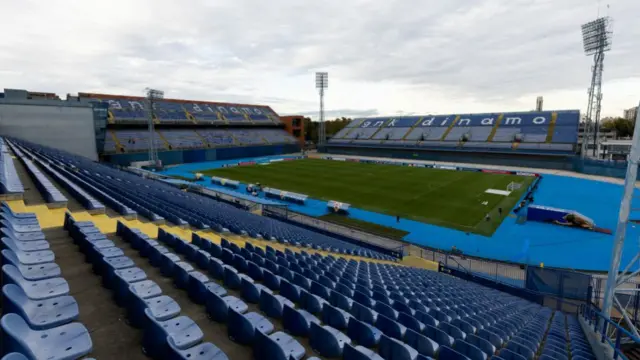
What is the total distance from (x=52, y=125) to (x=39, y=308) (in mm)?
47242

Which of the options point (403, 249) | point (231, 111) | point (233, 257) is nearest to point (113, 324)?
point (233, 257)

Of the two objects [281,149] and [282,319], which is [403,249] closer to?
[282,319]

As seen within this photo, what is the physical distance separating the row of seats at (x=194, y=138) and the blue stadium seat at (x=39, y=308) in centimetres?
5477

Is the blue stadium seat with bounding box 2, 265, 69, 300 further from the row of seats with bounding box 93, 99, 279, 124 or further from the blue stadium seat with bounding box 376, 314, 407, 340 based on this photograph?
the row of seats with bounding box 93, 99, 279, 124

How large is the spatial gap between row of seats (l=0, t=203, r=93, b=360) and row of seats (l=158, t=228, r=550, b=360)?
1512mm

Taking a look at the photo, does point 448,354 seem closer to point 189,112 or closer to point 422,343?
point 422,343

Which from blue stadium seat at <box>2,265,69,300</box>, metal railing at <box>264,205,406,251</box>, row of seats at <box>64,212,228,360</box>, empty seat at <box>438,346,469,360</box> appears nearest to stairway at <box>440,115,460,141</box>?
metal railing at <box>264,205,406,251</box>

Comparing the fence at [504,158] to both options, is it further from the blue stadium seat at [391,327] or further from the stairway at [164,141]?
the blue stadium seat at [391,327]

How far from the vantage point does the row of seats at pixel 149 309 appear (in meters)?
3.12

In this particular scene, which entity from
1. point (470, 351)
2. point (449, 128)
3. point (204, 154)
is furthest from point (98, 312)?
point (449, 128)

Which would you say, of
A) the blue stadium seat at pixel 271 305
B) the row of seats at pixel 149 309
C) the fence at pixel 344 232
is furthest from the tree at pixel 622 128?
Result: the row of seats at pixel 149 309

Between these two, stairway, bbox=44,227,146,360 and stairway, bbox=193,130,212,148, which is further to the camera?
stairway, bbox=193,130,212,148

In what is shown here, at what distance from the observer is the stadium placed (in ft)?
12.3

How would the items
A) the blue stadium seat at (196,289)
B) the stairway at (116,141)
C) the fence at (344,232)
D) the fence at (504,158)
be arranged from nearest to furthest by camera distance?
the blue stadium seat at (196,289)
the fence at (344,232)
the fence at (504,158)
the stairway at (116,141)
